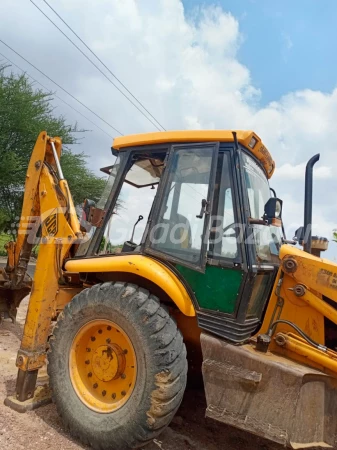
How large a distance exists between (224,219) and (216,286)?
1.75 ft

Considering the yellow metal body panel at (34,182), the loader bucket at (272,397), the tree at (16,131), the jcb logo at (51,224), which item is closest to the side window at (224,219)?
the loader bucket at (272,397)

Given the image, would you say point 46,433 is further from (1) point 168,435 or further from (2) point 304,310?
(2) point 304,310

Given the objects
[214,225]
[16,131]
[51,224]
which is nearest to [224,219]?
[214,225]

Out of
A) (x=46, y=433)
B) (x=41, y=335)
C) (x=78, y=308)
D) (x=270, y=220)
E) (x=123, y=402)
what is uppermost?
(x=270, y=220)

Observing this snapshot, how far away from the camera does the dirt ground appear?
3.08 m

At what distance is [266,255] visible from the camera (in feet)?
11.6

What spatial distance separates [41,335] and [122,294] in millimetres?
1026

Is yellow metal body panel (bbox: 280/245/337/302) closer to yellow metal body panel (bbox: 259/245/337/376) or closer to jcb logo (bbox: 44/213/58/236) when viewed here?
yellow metal body panel (bbox: 259/245/337/376)

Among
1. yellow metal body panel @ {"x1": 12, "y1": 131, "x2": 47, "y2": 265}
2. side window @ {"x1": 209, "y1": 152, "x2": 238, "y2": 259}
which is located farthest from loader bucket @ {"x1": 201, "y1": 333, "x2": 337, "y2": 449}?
yellow metal body panel @ {"x1": 12, "y1": 131, "x2": 47, "y2": 265}

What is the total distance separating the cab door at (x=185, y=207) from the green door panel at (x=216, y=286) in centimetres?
8

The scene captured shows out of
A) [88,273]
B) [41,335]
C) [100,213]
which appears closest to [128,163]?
[100,213]

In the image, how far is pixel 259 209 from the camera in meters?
3.64

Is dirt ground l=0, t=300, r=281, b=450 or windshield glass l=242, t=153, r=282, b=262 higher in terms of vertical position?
windshield glass l=242, t=153, r=282, b=262

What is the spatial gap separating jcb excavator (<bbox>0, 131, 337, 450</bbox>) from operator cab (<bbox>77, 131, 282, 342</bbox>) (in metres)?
0.01
